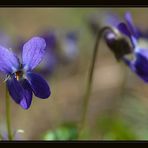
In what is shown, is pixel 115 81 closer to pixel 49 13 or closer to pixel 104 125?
pixel 104 125

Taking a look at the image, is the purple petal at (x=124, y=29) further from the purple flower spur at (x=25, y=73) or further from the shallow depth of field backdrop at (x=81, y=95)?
the shallow depth of field backdrop at (x=81, y=95)

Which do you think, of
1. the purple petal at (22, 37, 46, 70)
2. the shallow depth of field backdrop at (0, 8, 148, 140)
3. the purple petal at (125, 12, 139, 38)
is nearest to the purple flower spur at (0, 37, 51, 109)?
the purple petal at (22, 37, 46, 70)

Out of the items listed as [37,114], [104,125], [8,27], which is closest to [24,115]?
[37,114]

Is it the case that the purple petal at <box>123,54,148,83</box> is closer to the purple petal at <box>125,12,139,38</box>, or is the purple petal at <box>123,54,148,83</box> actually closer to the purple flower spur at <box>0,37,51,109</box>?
the purple petal at <box>125,12,139,38</box>

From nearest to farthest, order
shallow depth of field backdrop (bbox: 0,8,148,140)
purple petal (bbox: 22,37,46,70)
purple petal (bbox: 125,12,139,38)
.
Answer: purple petal (bbox: 22,37,46,70), purple petal (bbox: 125,12,139,38), shallow depth of field backdrop (bbox: 0,8,148,140)

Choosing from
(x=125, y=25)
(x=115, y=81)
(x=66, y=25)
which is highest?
(x=66, y=25)

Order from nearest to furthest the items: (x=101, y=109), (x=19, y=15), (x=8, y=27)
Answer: (x=101, y=109)
(x=8, y=27)
(x=19, y=15)

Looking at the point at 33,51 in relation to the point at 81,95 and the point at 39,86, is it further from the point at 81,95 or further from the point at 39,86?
the point at 81,95
